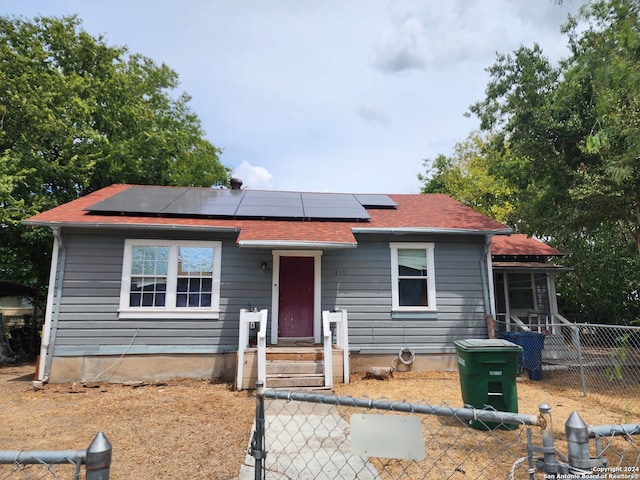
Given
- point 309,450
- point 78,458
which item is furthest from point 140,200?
point 78,458

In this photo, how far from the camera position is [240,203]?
10.4m

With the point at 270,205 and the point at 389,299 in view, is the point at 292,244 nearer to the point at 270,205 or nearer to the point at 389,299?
the point at 270,205

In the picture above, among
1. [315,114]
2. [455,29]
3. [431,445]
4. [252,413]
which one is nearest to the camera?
[431,445]

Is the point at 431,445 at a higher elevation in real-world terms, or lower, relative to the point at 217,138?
lower

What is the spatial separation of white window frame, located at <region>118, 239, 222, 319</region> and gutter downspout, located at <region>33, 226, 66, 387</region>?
1287 mm

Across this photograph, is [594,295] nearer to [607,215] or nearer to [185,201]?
[607,215]

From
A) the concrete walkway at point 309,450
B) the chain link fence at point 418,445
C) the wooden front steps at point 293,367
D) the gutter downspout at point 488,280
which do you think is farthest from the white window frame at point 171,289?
the gutter downspout at point 488,280

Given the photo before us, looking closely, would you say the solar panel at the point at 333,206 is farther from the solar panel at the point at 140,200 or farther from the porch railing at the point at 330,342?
the solar panel at the point at 140,200

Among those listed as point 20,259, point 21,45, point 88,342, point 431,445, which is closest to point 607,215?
point 431,445

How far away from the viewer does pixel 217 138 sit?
897 inches

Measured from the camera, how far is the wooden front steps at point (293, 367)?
7.20 m

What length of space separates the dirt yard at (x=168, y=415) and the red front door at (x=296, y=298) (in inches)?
70.0

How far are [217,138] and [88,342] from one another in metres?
17.0

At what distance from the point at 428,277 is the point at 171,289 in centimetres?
610
